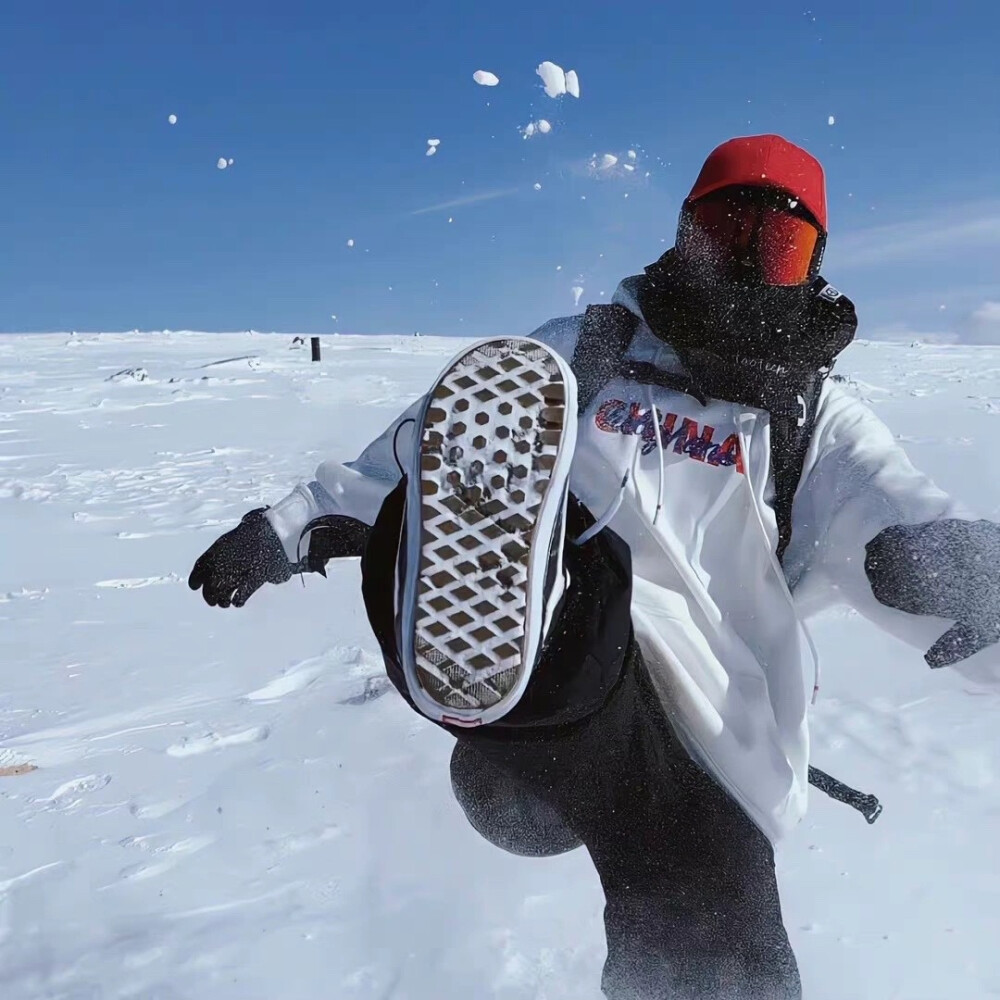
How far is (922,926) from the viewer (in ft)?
6.00

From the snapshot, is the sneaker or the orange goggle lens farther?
the orange goggle lens

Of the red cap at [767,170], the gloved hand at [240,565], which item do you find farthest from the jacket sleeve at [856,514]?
the gloved hand at [240,565]

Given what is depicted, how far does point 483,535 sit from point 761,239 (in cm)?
77

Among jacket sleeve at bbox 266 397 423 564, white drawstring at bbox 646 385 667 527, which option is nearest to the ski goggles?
white drawstring at bbox 646 385 667 527

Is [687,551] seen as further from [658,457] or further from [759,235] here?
[759,235]

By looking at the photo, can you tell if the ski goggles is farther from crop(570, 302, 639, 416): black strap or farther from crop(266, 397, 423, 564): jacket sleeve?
crop(266, 397, 423, 564): jacket sleeve

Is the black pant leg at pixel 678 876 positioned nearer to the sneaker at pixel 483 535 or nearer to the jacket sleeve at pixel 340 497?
the sneaker at pixel 483 535

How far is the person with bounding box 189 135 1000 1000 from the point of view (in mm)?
1229

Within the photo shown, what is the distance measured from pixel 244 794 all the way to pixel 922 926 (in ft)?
4.89

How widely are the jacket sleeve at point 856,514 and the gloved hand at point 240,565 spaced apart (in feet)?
2.96

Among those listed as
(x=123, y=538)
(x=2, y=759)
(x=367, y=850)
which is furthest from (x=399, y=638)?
(x=123, y=538)

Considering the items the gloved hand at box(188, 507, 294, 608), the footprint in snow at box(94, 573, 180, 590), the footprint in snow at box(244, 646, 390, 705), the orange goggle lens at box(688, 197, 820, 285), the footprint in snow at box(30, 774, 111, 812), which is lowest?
the footprint in snow at box(94, 573, 180, 590)

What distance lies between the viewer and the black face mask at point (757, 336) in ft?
4.87

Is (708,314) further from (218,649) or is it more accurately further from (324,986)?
(218,649)
